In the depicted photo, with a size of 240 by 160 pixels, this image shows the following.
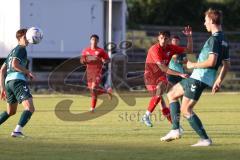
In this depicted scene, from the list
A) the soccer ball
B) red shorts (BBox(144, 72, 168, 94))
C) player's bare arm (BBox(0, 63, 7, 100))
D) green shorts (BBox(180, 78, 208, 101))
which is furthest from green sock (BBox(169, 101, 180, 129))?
red shorts (BBox(144, 72, 168, 94))

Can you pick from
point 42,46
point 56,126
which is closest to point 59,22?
point 42,46

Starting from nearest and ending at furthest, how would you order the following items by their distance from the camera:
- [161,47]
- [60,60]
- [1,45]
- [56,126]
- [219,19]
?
[219,19]
[161,47]
[56,126]
[1,45]
[60,60]

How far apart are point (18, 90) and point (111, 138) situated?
1.91 meters

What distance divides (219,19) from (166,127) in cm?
510

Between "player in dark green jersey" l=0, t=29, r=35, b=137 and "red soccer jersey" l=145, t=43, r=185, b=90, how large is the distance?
2.73 metres

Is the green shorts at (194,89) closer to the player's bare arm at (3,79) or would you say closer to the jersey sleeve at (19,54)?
the jersey sleeve at (19,54)

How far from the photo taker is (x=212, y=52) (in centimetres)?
1273

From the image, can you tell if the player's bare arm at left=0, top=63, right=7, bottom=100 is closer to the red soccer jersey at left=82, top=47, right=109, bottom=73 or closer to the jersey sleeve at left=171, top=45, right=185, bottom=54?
the jersey sleeve at left=171, top=45, right=185, bottom=54

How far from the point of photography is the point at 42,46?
37.7 meters

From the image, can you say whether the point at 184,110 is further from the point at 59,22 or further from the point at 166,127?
the point at 59,22

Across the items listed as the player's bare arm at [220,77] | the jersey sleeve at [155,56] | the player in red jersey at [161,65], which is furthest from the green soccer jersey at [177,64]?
the player's bare arm at [220,77]

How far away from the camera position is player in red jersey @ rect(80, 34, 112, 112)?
74.7 ft

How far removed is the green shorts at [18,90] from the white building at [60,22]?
2184 cm

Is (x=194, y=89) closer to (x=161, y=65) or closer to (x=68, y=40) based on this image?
(x=161, y=65)
